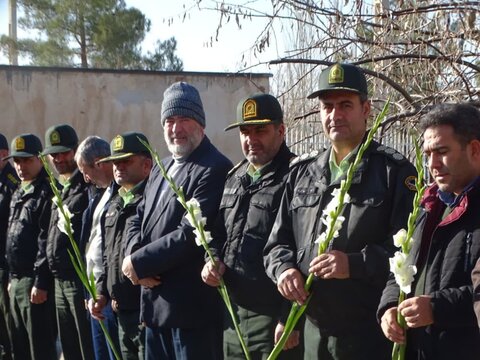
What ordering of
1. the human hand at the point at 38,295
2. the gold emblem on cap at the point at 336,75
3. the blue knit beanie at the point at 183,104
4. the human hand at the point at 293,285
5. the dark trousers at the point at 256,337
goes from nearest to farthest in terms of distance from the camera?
the human hand at the point at 293,285, the gold emblem on cap at the point at 336,75, the dark trousers at the point at 256,337, the blue knit beanie at the point at 183,104, the human hand at the point at 38,295

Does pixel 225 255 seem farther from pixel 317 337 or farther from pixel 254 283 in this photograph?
pixel 317 337

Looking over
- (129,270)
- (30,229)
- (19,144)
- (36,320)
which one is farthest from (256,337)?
(19,144)

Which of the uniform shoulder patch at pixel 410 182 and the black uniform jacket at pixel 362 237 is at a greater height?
the uniform shoulder patch at pixel 410 182

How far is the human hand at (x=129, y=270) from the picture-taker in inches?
169

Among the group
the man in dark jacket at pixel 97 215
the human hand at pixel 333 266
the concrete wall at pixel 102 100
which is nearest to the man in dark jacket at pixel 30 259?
the man in dark jacket at pixel 97 215

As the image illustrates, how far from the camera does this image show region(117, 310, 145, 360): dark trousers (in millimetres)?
4734

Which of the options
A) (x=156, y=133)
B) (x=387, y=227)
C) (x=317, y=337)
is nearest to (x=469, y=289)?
(x=387, y=227)

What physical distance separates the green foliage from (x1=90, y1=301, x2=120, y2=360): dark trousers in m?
21.2

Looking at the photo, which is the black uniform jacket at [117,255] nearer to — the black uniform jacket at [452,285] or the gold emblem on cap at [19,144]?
the gold emblem on cap at [19,144]

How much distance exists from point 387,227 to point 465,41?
186cm

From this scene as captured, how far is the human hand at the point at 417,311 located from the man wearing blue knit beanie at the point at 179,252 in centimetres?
169

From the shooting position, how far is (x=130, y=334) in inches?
188

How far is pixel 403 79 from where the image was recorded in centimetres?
507

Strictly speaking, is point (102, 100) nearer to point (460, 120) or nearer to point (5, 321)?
point (5, 321)
